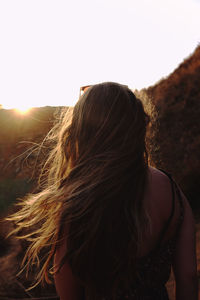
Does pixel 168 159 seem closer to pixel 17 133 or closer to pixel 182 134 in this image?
pixel 182 134

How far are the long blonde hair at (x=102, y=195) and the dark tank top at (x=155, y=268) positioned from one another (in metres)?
0.06

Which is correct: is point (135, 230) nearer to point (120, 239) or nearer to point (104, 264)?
point (120, 239)

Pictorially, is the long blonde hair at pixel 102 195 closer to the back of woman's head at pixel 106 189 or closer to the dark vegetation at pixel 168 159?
the back of woman's head at pixel 106 189

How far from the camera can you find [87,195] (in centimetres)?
104

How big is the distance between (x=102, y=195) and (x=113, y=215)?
3.6 inches

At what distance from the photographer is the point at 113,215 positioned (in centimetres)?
104

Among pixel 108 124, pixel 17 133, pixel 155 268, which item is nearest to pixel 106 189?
pixel 108 124

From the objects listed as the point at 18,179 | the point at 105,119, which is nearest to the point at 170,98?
the point at 18,179

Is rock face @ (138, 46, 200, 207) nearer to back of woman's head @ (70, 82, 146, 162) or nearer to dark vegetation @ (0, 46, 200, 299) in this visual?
dark vegetation @ (0, 46, 200, 299)

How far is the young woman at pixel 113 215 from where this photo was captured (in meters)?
1.03

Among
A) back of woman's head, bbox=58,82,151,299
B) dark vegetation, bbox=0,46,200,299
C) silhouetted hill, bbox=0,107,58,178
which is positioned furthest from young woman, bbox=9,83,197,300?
silhouetted hill, bbox=0,107,58,178

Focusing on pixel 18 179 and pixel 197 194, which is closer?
pixel 197 194

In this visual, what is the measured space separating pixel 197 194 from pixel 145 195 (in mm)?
4742

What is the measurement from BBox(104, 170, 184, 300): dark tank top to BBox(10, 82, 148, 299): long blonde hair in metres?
0.06
